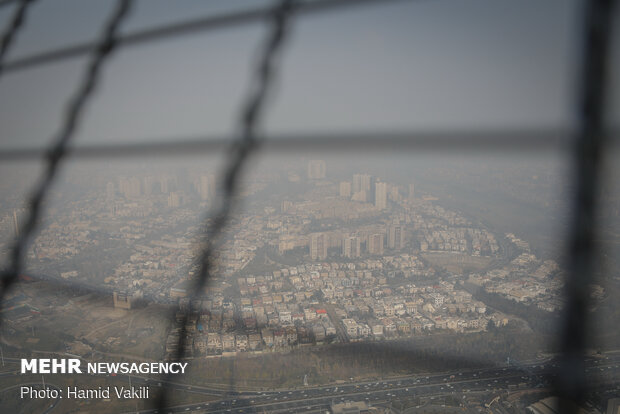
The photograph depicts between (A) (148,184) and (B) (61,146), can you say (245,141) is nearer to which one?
(B) (61,146)

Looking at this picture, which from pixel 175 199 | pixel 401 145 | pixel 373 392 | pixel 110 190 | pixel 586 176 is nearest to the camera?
pixel 586 176

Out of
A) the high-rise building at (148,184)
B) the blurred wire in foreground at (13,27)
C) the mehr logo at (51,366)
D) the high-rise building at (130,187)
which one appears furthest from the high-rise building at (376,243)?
the blurred wire in foreground at (13,27)

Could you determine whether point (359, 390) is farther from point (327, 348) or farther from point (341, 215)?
point (341, 215)

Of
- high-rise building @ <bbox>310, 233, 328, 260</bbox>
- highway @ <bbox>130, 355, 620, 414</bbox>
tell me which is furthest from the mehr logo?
high-rise building @ <bbox>310, 233, 328, 260</bbox>

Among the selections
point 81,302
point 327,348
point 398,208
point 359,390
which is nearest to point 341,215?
point 398,208

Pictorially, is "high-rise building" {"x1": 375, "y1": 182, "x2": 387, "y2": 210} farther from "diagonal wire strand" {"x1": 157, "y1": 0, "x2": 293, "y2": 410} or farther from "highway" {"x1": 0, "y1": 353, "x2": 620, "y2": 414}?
"diagonal wire strand" {"x1": 157, "y1": 0, "x2": 293, "y2": 410}

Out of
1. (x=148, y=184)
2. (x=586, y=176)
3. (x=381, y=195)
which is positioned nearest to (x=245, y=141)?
(x=586, y=176)
